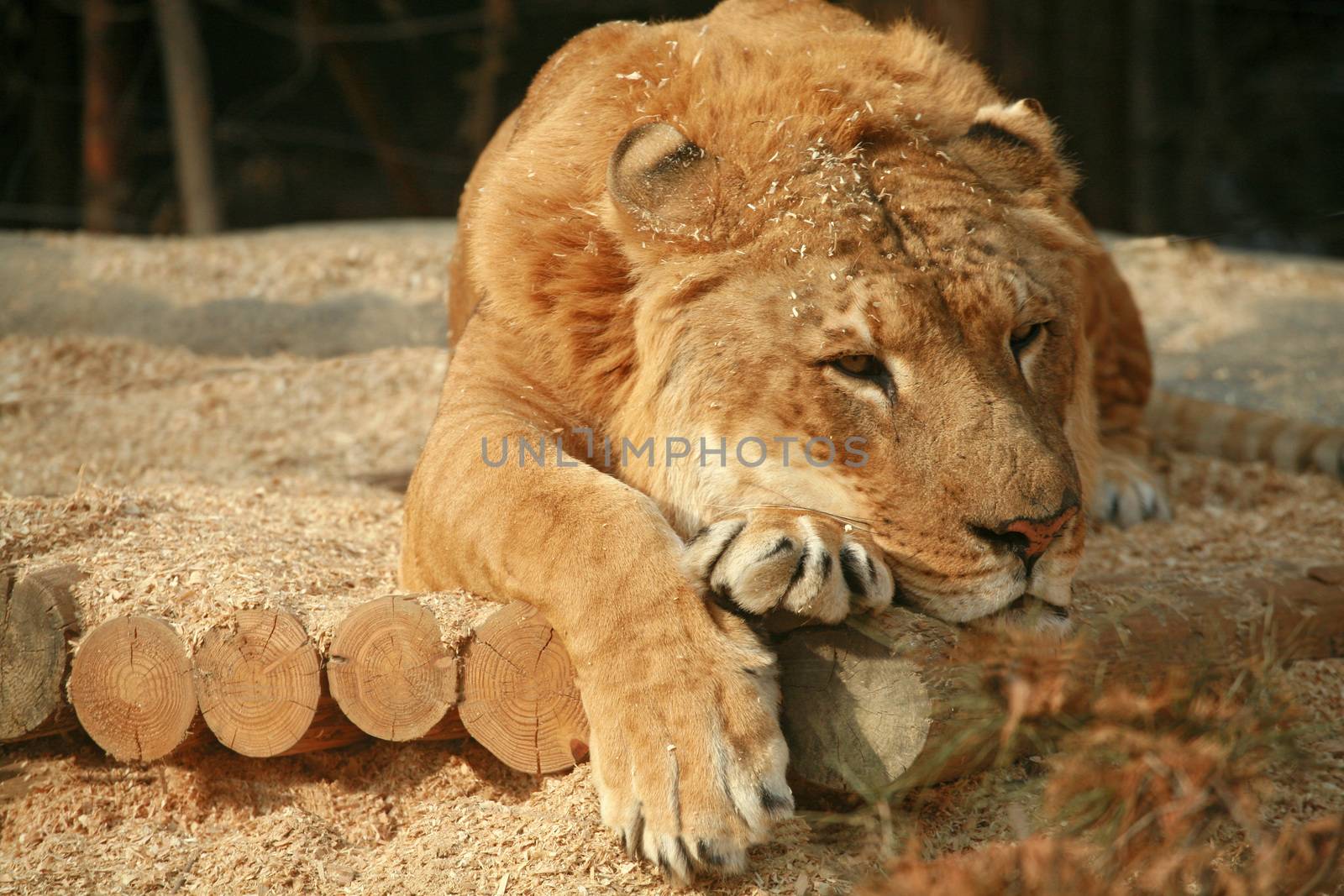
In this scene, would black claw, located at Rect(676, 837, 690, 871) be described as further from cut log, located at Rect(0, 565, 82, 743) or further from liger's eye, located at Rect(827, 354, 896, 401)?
cut log, located at Rect(0, 565, 82, 743)

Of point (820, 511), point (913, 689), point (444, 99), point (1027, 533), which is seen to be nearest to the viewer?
point (913, 689)

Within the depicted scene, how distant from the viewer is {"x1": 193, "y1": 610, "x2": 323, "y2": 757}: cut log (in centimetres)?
241

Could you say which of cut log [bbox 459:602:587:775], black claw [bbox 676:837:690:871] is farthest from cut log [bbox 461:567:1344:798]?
black claw [bbox 676:837:690:871]

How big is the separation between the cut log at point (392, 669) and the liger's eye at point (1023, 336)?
1240 millimetres

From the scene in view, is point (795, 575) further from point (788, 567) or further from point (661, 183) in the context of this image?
point (661, 183)

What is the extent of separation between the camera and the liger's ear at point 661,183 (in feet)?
8.22

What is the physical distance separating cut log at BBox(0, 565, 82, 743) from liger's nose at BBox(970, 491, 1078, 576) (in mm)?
1795

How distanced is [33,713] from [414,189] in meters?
7.23

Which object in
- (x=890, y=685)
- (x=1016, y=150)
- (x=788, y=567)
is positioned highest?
(x=1016, y=150)

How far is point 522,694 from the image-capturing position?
2330mm

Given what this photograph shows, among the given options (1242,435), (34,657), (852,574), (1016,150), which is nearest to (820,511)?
(852,574)

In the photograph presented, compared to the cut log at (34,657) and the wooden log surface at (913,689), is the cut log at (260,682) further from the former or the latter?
the wooden log surface at (913,689)

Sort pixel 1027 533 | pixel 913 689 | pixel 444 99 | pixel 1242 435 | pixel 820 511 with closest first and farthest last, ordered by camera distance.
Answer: pixel 913 689
pixel 1027 533
pixel 820 511
pixel 1242 435
pixel 444 99

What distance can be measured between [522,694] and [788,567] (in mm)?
582
